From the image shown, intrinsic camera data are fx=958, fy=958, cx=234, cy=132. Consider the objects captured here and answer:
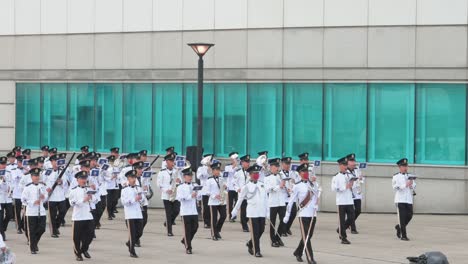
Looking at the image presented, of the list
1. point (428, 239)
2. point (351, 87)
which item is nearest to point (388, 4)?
point (351, 87)

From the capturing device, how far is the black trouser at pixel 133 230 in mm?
19578

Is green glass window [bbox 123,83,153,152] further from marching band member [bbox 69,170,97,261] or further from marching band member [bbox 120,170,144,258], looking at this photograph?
marching band member [bbox 69,170,97,261]

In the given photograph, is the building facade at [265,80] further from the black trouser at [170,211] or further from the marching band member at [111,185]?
the black trouser at [170,211]

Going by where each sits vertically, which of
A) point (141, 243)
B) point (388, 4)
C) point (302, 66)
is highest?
point (388, 4)

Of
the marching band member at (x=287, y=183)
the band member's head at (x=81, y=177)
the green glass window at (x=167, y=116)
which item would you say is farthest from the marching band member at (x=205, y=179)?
the green glass window at (x=167, y=116)

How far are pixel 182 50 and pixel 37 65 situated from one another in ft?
22.0

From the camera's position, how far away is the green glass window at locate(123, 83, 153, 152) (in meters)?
33.7

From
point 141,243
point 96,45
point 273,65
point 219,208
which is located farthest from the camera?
point 96,45

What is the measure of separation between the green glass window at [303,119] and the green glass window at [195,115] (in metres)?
2.79

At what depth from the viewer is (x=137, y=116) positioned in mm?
33906

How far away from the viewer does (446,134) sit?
29.2m

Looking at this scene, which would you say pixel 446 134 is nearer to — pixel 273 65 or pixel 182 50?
pixel 273 65

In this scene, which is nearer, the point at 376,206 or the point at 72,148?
the point at 376,206

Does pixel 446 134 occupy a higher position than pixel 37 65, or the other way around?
pixel 37 65
